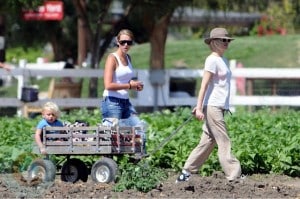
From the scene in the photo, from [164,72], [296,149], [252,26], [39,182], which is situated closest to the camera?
[39,182]

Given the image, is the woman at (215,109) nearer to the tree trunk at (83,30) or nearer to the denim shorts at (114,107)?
the denim shorts at (114,107)

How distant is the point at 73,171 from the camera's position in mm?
10914

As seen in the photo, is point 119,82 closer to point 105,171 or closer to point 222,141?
point 105,171

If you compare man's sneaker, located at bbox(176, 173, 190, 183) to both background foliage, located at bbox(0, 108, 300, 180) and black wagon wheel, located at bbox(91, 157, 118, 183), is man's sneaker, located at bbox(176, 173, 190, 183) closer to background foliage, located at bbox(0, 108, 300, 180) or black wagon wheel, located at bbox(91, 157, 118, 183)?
black wagon wheel, located at bbox(91, 157, 118, 183)

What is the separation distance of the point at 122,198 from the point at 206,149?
1.74 metres

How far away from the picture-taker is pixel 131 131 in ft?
35.1

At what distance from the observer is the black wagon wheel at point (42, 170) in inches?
413

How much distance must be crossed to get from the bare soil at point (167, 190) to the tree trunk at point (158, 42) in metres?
14.2

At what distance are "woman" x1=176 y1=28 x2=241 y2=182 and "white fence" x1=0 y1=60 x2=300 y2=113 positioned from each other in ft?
33.8

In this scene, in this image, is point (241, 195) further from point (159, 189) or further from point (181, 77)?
point (181, 77)

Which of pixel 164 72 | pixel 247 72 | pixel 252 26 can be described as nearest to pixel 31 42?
pixel 164 72

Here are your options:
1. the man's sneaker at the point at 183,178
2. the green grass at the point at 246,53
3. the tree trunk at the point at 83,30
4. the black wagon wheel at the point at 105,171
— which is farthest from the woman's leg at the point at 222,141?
the green grass at the point at 246,53

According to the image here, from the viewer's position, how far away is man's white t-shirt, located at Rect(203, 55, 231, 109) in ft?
34.3

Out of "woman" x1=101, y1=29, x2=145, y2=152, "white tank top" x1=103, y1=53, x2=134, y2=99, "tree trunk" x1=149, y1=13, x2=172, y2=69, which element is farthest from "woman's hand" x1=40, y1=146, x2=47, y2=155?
"tree trunk" x1=149, y1=13, x2=172, y2=69
